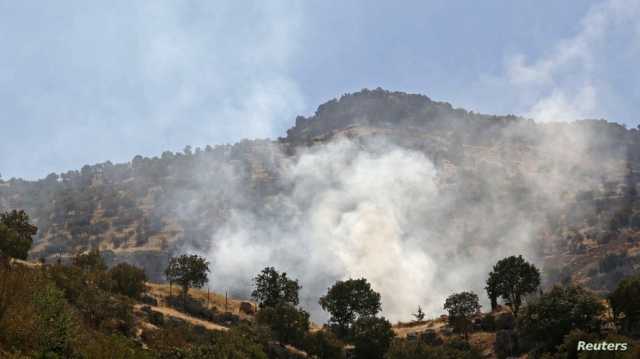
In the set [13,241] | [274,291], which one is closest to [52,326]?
[13,241]

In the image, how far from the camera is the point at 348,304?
100 meters

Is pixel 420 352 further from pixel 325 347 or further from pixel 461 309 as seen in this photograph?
pixel 461 309

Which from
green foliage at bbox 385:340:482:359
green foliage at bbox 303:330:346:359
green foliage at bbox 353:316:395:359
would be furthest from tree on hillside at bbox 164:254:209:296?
green foliage at bbox 385:340:482:359

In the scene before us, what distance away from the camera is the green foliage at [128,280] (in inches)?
3595

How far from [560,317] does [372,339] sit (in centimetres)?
2685

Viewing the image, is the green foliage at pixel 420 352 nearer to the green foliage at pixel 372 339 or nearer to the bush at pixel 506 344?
Answer: the bush at pixel 506 344

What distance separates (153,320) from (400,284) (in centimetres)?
11082

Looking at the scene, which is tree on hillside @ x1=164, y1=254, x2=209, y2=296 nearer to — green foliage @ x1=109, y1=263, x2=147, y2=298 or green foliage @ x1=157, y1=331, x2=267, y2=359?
green foliage @ x1=109, y1=263, x2=147, y2=298

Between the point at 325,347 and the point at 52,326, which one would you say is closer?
the point at 52,326

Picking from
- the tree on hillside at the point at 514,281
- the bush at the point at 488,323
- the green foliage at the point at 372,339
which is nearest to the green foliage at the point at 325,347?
the green foliage at the point at 372,339

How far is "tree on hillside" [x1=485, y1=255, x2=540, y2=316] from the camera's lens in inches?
3563

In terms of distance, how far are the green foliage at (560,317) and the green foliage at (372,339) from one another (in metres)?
21.0

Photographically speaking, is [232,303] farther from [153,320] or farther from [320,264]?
[320,264]

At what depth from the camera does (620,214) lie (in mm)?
186375
